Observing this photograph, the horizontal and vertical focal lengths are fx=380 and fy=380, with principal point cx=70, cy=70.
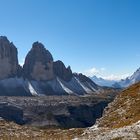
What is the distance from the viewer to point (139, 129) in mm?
38562

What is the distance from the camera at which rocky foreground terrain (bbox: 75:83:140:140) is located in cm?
3840

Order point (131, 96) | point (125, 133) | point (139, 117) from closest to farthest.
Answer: point (125, 133) → point (139, 117) → point (131, 96)

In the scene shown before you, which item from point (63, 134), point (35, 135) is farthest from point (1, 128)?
point (63, 134)

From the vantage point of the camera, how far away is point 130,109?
5538 cm

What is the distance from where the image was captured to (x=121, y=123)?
49.1 meters

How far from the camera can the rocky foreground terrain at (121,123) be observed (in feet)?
126

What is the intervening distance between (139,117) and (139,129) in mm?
9150

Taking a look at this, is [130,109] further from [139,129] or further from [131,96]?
[139,129]

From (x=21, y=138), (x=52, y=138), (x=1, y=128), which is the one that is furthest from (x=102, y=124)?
(x=1, y=128)

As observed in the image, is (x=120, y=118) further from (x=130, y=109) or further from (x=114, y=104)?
(x=114, y=104)

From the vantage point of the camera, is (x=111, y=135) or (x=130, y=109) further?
(x=130, y=109)

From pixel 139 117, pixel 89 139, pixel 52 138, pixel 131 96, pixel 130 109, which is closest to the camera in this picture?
pixel 89 139

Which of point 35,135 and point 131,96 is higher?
point 131,96

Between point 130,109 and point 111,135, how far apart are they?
1706 centimetres
